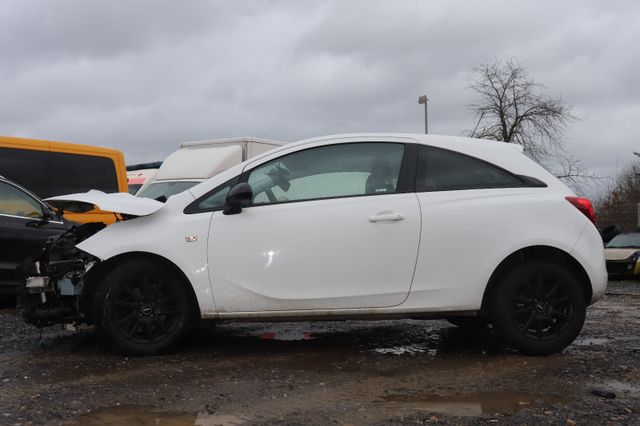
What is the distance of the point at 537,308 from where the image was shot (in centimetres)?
478

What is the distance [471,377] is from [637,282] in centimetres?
1215

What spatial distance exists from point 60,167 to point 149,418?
7067 mm

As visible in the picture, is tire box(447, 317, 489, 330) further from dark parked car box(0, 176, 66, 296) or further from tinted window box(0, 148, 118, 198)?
tinted window box(0, 148, 118, 198)

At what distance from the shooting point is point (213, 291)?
15.4 ft

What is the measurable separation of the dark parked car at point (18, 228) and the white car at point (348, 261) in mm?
2775

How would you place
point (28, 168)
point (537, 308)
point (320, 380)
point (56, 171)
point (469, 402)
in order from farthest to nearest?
point (56, 171)
point (28, 168)
point (537, 308)
point (320, 380)
point (469, 402)

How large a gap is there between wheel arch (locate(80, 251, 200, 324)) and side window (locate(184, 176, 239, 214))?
0.41m

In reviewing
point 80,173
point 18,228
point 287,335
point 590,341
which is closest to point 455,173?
point 590,341

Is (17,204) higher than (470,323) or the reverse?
higher

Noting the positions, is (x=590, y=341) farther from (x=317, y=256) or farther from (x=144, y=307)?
(x=144, y=307)

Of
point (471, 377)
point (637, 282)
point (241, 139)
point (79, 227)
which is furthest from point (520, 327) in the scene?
point (637, 282)

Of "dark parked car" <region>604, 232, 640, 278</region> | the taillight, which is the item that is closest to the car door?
the taillight

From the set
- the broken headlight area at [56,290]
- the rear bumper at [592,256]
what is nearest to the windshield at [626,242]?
the rear bumper at [592,256]

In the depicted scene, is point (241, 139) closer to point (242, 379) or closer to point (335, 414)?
point (242, 379)
